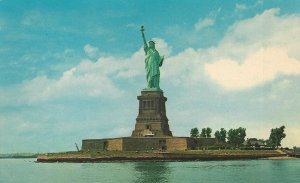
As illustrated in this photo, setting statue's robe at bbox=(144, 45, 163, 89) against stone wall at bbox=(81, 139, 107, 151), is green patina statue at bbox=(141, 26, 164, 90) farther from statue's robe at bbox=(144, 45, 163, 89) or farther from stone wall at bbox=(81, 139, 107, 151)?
stone wall at bbox=(81, 139, 107, 151)

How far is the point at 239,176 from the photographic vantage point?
50.2 m

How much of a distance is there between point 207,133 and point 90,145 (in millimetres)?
24252

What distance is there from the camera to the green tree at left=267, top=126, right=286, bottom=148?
10669 cm

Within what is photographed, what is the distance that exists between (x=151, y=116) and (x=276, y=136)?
26430mm

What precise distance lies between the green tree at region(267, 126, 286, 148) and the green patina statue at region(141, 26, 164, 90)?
25.5m

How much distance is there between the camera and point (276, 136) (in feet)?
350

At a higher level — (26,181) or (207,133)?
(207,133)

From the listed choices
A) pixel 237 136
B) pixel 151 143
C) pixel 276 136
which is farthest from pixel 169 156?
pixel 276 136

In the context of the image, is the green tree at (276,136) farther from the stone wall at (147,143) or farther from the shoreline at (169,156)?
the stone wall at (147,143)

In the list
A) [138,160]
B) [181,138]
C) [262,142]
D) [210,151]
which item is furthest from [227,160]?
[262,142]

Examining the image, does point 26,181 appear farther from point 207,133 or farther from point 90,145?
point 207,133

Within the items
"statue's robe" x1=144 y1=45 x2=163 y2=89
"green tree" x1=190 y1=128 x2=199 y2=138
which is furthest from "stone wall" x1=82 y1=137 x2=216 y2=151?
"green tree" x1=190 y1=128 x2=199 y2=138

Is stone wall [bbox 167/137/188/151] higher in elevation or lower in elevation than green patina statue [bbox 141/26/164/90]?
lower

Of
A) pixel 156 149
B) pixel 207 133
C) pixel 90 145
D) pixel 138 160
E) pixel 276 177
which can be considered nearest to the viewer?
pixel 276 177
